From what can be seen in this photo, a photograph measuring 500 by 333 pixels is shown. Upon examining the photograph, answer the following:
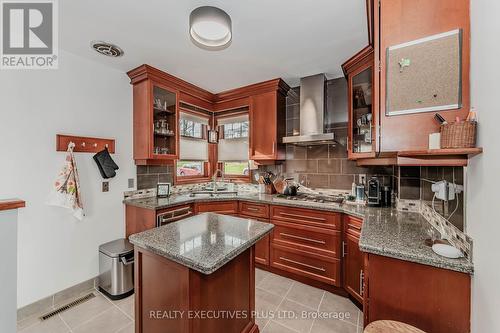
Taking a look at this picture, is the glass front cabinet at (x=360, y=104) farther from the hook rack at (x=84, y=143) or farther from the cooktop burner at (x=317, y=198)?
the hook rack at (x=84, y=143)

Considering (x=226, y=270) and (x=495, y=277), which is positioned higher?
(x=495, y=277)

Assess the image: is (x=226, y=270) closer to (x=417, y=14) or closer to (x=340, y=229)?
(x=340, y=229)

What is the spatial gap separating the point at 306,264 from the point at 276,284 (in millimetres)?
413

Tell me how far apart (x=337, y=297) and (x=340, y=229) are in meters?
0.70

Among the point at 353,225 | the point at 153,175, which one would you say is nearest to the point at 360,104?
the point at 353,225

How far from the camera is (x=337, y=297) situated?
2121 millimetres

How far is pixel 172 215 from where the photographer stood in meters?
2.42

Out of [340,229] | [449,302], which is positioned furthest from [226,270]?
[340,229]

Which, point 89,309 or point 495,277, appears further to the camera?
point 89,309

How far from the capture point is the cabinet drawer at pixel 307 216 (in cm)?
215

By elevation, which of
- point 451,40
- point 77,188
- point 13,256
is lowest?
point 13,256

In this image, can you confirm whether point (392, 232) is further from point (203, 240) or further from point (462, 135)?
point (203, 240)

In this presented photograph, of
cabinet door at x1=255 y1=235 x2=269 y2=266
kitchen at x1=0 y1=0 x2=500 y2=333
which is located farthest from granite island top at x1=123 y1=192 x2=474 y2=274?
cabinet door at x1=255 y1=235 x2=269 y2=266

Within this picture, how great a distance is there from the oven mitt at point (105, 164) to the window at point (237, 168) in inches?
67.0
